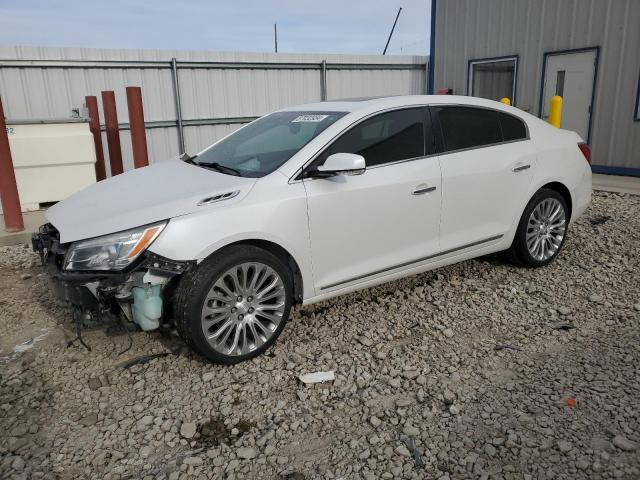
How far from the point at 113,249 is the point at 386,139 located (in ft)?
6.74

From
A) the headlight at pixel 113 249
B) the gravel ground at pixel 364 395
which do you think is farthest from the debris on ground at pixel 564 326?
the headlight at pixel 113 249

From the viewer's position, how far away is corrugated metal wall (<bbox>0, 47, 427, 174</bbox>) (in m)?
9.44

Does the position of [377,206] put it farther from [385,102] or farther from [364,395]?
[364,395]

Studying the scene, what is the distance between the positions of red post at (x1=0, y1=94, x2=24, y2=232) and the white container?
1337 mm

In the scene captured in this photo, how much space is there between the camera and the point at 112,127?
854 cm

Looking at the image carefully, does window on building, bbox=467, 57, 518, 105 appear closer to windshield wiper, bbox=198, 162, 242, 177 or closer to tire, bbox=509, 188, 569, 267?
tire, bbox=509, 188, 569, 267

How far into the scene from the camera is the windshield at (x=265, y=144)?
3.71 metres

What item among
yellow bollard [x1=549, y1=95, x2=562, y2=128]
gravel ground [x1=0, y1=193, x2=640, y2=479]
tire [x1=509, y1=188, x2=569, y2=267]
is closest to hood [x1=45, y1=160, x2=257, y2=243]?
gravel ground [x1=0, y1=193, x2=640, y2=479]

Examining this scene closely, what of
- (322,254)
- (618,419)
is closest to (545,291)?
(618,419)

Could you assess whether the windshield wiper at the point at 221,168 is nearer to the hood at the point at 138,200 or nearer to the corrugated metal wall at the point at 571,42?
the hood at the point at 138,200

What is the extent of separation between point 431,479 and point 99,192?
2.91m

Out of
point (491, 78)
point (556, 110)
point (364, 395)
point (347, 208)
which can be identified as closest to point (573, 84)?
point (556, 110)

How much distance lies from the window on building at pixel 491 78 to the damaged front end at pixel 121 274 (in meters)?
9.81

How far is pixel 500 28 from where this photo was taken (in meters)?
10.9
